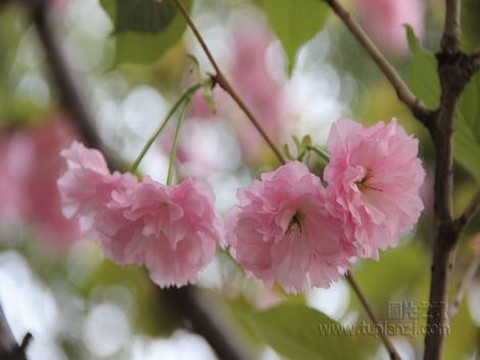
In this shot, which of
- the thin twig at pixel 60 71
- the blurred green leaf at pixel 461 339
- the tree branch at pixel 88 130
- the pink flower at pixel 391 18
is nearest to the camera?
the blurred green leaf at pixel 461 339

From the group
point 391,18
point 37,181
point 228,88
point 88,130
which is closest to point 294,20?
point 228,88

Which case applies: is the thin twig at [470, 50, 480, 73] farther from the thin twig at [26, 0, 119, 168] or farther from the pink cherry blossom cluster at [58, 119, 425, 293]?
the thin twig at [26, 0, 119, 168]

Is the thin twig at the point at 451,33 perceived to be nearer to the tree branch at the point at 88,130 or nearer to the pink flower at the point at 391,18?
the tree branch at the point at 88,130

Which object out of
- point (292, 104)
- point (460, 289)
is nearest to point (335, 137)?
point (460, 289)

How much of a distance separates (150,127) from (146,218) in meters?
1.28

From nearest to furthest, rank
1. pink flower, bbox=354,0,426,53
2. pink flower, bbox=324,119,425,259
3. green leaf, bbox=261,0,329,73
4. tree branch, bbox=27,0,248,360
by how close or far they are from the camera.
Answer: pink flower, bbox=324,119,425,259, green leaf, bbox=261,0,329,73, tree branch, bbox=27,0,248,360, pink flower, bbox=354,0,426,53

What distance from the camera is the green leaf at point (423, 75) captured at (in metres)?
0.54

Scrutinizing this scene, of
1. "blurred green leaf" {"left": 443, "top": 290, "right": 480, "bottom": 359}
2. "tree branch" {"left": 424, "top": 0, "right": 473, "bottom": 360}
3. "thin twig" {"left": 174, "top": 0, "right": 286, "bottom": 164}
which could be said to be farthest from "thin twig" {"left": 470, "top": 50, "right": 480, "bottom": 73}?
"blurred green leaf" {"left": 443, "top": 290, "right": 480, "bottom": 359}

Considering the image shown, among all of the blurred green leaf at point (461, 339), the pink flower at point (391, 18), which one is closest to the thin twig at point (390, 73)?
the blurred green leaf at point (461, 339)

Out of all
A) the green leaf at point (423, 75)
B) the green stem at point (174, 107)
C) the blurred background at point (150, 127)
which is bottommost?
the blurred background at point (150, 127)

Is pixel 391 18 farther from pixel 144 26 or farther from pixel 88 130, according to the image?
pixel 144 26

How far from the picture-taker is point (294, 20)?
0.60 meters

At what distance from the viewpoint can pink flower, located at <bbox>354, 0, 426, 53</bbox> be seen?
4.83ft

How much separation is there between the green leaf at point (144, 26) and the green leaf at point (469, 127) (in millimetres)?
183
